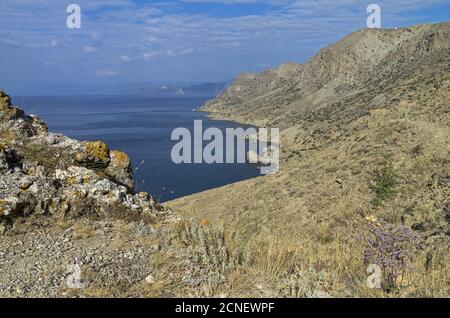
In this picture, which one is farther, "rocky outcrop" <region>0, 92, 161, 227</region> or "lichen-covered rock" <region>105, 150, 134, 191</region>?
"lichen-covered rock" <region>105, 150, 134, 191</region>

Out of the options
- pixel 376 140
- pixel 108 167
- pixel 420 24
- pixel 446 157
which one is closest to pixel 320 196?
pixel 446 157

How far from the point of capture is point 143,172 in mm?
85188

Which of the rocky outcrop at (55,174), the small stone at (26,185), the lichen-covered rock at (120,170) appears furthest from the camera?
the lichen-covered rock at (120,170)

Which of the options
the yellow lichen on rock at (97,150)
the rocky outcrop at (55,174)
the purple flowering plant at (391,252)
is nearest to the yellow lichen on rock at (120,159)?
the rocky outcrop at (55,174)

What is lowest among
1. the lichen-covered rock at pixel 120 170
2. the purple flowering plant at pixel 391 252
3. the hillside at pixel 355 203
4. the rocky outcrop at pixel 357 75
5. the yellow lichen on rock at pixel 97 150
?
the hillside at pixel 355 203

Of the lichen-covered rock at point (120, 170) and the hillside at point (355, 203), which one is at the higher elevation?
the lichen-covered rock at point (120, 170)

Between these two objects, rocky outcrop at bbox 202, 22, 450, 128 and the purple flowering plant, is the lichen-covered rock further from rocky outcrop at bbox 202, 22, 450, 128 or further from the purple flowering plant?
rocky outcrop at bbox 202, 22, 450, 128

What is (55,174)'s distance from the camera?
8297mm

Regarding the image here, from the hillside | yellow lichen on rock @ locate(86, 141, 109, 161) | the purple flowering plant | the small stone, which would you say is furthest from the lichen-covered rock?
the purple flowering plant

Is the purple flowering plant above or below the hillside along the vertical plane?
above

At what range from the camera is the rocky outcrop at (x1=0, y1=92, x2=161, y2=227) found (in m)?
7.32

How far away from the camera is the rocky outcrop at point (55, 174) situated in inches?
288

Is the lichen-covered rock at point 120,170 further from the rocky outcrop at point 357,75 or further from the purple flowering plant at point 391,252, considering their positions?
the rocky outcrop at point 357,75
